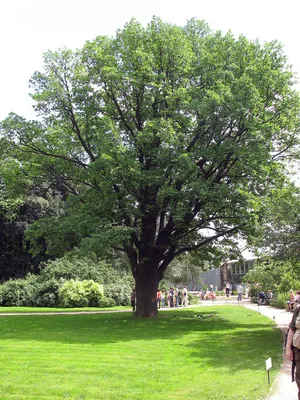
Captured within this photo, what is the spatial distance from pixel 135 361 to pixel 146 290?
10984 mm

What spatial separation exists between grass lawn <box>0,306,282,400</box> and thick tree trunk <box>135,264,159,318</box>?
398cm

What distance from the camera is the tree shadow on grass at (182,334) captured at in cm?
1160

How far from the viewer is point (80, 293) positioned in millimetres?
31359

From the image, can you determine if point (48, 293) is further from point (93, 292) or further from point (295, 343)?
point (295, 343)

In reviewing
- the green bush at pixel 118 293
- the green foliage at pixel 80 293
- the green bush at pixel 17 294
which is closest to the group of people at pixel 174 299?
the green bush at pixel 118 293

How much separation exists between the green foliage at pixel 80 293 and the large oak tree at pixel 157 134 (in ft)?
34.3

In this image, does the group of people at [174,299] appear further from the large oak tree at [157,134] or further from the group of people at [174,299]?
the large oak tree at [157,134]

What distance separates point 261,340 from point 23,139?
566 inches

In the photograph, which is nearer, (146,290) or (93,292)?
(146,290)

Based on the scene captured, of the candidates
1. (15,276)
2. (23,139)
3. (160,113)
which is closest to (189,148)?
(160,113)

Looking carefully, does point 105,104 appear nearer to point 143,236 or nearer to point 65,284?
point 143,236

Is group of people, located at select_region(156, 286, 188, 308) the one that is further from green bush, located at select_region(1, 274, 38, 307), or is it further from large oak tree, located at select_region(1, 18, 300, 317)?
large oak tree, located at select_region(1, 18, 300, 317)

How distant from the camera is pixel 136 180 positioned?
1892 centimetres

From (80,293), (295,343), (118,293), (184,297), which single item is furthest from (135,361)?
(184,297)
